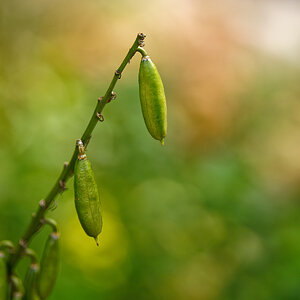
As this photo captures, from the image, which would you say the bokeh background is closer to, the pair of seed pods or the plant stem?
the plant stem

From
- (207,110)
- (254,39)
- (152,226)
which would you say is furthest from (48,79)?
(254,39)

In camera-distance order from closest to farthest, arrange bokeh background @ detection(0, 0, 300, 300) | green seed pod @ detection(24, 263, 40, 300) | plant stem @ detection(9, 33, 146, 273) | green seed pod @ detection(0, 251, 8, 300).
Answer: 1. plant stem @ detection(9, 33, 146, 273)
2. green seed pod @ detection(0, 251, 8, 300)
3. green seed pod @ detection(24, 263, 40, 300)
4. bokeh background @ detection(0, 0, 300, 300)

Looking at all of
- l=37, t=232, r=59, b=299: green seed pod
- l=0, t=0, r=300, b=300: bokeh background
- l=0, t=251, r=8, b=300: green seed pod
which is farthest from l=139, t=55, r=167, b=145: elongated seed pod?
l=0, t=0, r=300, b=300: bokeh background

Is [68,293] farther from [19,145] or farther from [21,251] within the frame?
[21,251]

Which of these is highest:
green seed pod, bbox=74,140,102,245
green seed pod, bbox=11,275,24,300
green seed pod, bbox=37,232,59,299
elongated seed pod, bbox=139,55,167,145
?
elongated seed pod, bbox=139,55,167,145

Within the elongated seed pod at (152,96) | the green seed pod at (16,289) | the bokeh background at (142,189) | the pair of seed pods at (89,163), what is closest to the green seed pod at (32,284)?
the green seed pod at (16,289)

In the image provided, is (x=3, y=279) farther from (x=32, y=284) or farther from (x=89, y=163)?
(x=89, y=163)
